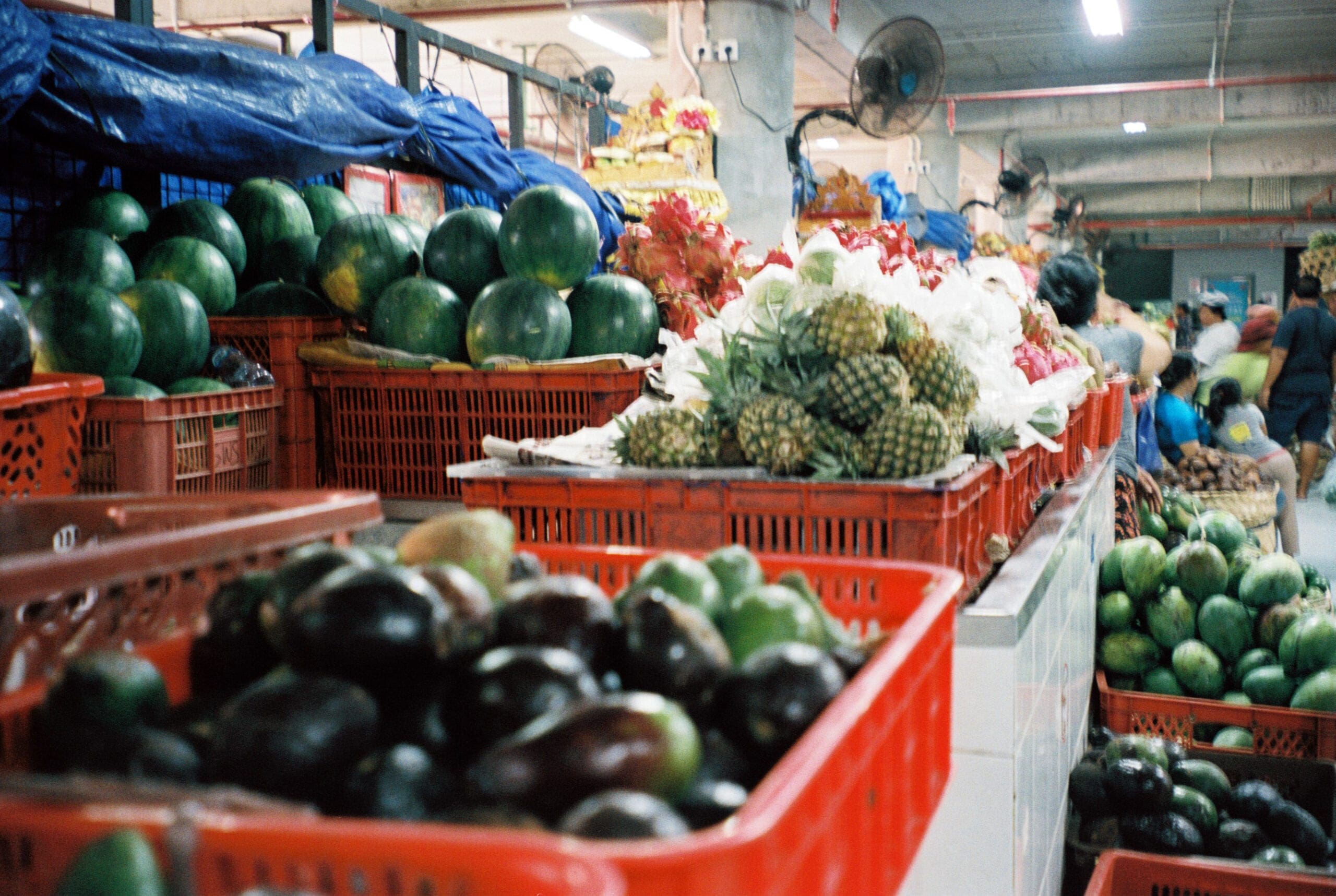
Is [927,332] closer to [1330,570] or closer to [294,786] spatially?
[294,786]

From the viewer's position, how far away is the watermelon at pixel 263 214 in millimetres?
3916

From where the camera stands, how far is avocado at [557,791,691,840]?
61cm

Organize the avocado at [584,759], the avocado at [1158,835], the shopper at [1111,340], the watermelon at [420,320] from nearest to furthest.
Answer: the avocado at [584,759] → the avocado at [1158,835] → the watermelon at [420,320] → the shopper at [1111,340]

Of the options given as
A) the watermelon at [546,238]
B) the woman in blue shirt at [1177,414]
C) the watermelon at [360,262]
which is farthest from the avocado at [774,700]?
the woman in blue shirt at [1177,414]

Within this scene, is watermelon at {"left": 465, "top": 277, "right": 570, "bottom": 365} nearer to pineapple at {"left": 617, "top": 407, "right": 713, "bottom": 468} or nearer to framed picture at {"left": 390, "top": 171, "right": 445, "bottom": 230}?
pineapple at {"left": 617, "top": 407, "right": 713, "bottom": 468}

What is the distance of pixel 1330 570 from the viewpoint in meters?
7.14

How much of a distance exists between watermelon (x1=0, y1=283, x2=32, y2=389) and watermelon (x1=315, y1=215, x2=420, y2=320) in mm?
1388

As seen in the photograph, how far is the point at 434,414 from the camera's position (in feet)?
9.72

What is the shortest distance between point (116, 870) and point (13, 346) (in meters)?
1.64

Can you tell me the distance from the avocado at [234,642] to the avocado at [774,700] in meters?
0.39

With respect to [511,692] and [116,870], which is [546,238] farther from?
[116,870]

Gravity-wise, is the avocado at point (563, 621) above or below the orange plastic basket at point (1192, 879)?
above

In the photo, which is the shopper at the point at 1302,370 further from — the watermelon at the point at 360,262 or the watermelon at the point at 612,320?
the watermelon at the point at 360,262

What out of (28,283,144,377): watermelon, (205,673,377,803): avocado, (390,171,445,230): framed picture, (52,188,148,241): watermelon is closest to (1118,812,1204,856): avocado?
(205,673,377,803): avocado
